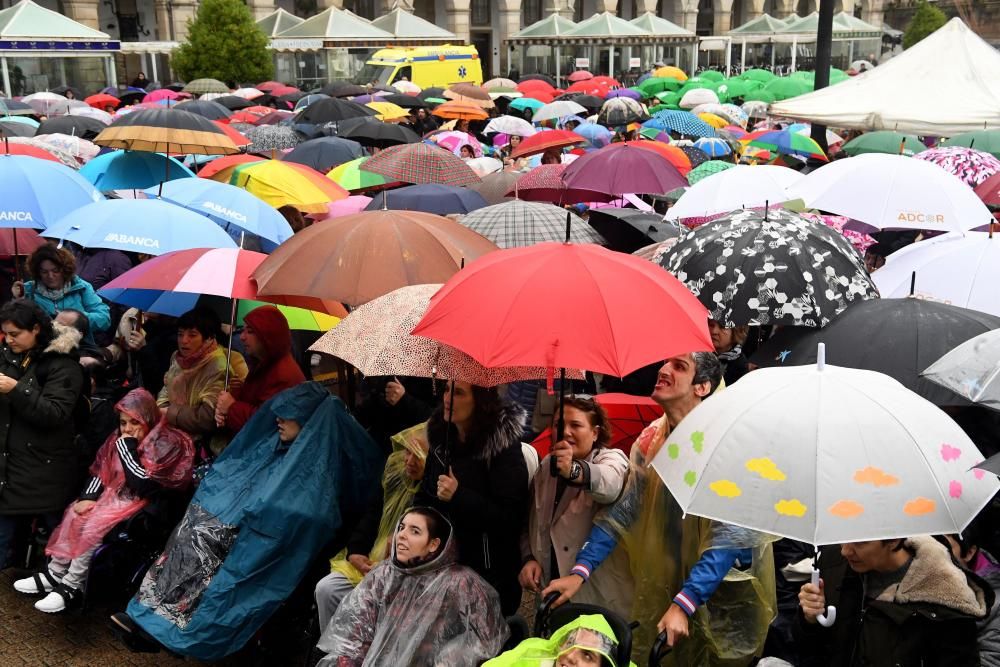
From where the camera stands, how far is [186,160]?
12.1m

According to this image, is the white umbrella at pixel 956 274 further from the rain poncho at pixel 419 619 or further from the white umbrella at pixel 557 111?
the white umbrella at pixel 557 111

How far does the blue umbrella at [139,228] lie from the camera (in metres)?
5.66

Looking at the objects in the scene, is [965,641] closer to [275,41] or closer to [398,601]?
[398,601]

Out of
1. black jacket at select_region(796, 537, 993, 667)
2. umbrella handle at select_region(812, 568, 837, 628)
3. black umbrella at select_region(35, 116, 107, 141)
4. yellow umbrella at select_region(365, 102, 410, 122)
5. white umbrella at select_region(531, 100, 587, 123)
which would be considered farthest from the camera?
white umbrella at select_region(531, 100, 587, 123)

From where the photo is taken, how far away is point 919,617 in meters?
2.98

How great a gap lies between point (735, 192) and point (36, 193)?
14.8 ft

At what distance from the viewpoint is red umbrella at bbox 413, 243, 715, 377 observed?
133 inches

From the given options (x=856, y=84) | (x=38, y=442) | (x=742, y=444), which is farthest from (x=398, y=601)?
(x=856, y=84)

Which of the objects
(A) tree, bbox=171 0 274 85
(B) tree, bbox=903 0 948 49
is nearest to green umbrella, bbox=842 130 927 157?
(A) tree, bbox=171 0 274 85

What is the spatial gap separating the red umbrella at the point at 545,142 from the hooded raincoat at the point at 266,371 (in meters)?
7.50

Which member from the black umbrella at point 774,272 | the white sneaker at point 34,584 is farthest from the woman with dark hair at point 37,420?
the black umbrella at point 774,272

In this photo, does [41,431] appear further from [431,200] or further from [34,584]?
[431,200]

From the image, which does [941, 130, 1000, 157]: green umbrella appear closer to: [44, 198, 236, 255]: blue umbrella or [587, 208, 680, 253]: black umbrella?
[587, 208, 680, 253]: black umbrella

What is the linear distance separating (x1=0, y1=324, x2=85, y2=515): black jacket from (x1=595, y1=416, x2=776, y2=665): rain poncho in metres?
2.80
